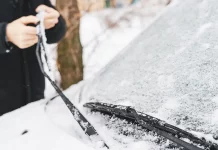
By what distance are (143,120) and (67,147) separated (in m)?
0.28

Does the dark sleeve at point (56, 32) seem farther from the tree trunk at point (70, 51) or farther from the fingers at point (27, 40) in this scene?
the tree trunk at point (70, 51)

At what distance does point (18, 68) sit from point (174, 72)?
1211 mm

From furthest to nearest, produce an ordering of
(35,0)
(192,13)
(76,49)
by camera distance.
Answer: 1. (76,49)
2. (35,0)
3. (192,13)

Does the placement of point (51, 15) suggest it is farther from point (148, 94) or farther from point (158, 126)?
point (158, 126)

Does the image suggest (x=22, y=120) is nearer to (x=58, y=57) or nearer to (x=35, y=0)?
(x=35, y=0)

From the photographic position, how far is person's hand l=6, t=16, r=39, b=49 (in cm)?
169

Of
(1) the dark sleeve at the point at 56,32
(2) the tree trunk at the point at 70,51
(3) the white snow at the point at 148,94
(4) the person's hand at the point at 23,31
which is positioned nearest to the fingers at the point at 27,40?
(4) the person's hand at the point at 23,31

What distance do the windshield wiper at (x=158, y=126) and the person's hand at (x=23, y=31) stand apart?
1.85ft

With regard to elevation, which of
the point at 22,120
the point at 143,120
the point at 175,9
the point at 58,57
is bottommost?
A: the point at 58,57

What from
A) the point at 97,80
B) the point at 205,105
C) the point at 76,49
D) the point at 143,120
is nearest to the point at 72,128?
the point at 143,120

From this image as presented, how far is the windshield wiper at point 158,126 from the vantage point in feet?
3.34

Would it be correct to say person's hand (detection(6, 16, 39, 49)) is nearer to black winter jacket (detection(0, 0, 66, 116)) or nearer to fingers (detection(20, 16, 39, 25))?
fingers (detection(20, 16, 39, 25))

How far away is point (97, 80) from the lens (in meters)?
1.67

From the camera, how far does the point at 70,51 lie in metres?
3.63
